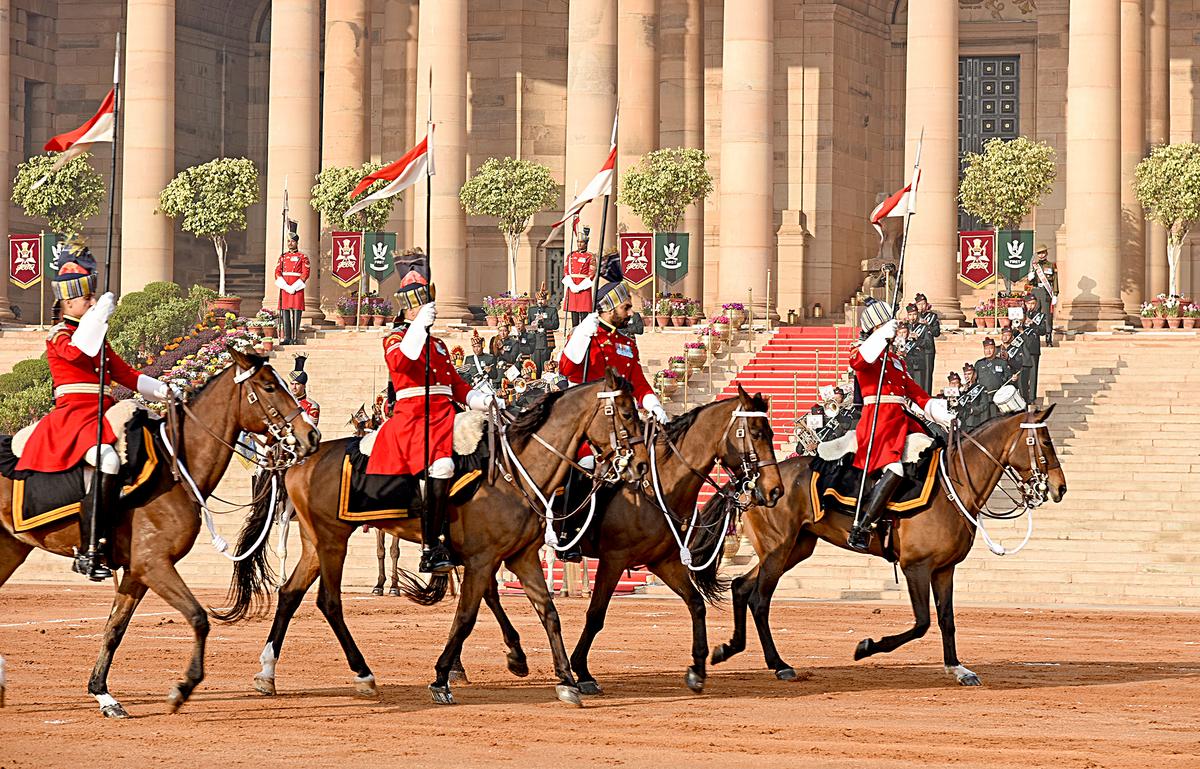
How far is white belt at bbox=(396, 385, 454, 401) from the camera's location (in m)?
16.2

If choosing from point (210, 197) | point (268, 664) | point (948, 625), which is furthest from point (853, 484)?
point (210, 197)

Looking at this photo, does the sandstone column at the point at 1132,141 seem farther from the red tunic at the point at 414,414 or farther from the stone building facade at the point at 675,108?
the red tunic at the point at 414,414

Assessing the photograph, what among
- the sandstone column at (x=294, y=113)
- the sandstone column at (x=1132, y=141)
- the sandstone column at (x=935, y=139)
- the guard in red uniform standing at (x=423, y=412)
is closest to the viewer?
the guard in red uniform standing at (x=423, y=412)

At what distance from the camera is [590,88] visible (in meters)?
44.4

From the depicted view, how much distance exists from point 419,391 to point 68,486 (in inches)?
120

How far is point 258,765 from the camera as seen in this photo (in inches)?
482

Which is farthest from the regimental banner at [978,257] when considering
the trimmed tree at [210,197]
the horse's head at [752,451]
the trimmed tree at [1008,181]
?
the horse's head at [752,451]

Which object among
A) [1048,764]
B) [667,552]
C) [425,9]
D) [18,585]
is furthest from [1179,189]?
[1048,764]

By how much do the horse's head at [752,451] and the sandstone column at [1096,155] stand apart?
2851cm

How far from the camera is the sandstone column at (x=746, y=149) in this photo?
4403 centimetres

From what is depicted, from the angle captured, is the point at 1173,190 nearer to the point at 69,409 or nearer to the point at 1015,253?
the point at 1015,253

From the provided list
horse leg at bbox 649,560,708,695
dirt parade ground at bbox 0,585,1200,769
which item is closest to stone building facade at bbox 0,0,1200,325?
dirt parade ground at bbox 0,585,1200,769

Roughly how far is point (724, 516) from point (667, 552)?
123 centimetres

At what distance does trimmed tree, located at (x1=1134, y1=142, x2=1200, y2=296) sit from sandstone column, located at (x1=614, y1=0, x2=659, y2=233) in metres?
12.0
